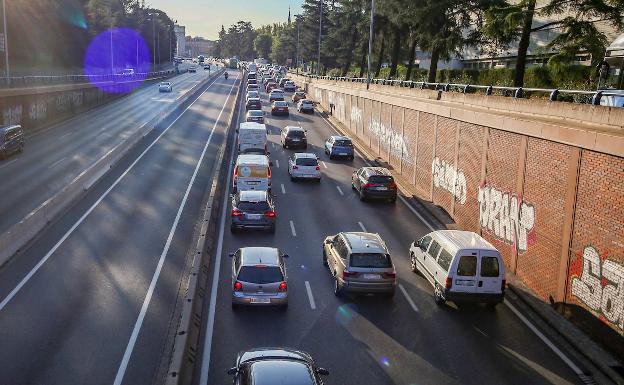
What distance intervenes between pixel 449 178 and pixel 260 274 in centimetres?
1419

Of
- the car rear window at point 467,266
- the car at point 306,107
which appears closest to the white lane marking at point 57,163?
the car rear window at point 467,266

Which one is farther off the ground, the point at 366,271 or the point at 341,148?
the point at 341,148

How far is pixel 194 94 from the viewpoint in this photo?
8606cm

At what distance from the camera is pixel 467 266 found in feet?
53.7

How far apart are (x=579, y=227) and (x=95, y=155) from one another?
100ft

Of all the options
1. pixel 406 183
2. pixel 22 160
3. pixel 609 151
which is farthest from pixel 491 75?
pixel 22 160

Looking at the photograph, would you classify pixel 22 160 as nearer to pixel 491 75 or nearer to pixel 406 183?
pixel 406 183

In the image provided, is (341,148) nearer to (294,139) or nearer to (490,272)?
(294,139)

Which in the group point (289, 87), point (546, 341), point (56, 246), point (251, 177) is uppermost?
point (289, 87)

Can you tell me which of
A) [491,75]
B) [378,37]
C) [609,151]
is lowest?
[609,151]

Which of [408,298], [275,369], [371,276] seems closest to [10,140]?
[371,276]

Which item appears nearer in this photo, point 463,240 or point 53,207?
point 463,240

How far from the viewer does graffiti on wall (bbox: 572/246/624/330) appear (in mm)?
14078

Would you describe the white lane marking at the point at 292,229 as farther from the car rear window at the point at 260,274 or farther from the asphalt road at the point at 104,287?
the car rear window at the point at 260,274
